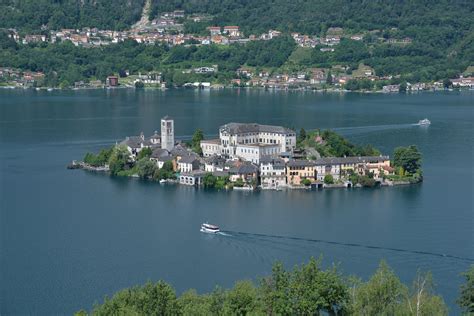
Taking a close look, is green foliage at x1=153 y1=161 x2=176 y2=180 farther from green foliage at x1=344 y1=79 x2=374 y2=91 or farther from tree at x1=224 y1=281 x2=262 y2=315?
green foliage at x1=344 y1=79 x2=374 y2=91

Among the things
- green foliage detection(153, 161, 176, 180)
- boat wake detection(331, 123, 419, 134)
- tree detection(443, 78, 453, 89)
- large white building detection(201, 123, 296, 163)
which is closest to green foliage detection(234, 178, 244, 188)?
large white building detection(201, 123, 296, 163)

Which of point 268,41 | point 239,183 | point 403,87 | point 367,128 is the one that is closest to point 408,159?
→ point 239,183

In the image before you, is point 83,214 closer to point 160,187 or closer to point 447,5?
point 160,187

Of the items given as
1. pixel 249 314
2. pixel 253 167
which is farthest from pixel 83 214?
pixel 249 314

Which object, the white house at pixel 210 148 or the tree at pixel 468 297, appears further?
the white house at pixel 210 148

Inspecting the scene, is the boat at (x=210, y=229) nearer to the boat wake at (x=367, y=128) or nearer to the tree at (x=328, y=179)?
the tree at (x=328, y=179)

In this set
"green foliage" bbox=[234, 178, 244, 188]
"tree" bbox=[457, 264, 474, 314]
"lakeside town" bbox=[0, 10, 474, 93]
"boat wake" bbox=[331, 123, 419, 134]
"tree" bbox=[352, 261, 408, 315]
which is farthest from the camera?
"lakeside town" bbox=[0, 10, 474, 93]

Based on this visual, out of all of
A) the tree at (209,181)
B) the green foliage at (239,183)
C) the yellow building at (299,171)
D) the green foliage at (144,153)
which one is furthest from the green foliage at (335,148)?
the green foliage at (144,153)
